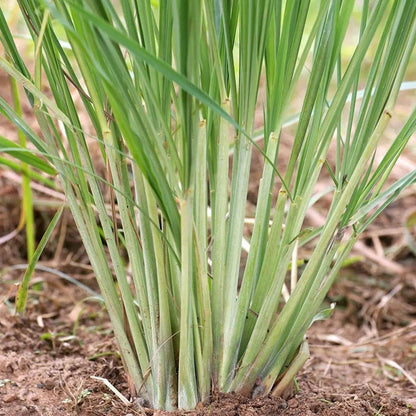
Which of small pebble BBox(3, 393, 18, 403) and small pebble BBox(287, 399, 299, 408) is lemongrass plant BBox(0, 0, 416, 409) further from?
small pebble BBox(3, 393, 18, 403)

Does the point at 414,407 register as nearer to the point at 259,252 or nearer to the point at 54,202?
A: the point at 259,252

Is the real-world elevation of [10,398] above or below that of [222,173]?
below

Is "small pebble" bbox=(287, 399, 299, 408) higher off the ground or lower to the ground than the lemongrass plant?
lower

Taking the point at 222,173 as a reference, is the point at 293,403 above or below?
below

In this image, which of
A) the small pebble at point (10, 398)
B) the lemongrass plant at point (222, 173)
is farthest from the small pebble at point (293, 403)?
the small pebble at point (10, 398)

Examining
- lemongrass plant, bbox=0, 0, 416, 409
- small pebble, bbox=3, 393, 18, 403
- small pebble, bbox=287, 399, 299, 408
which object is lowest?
small pebble, bbox=3, 393, 18, 403

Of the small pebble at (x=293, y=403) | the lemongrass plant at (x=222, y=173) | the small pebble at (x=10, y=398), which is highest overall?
the lemongrass plant at (x=222, y=173)

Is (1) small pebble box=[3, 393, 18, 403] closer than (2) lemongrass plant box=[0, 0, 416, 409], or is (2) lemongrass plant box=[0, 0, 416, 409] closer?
(2) lemongrass plant box=[0, 0, 416, 409]

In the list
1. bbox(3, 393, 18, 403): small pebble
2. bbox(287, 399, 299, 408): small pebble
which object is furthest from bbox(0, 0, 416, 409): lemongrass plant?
bbox(3, 393, 18, 403): small pebble

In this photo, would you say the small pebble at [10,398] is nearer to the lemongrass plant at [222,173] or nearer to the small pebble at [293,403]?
the lemongrass plant at [222,173]
